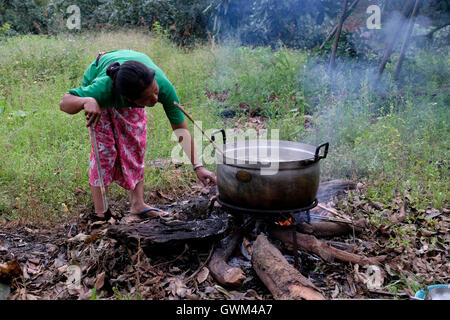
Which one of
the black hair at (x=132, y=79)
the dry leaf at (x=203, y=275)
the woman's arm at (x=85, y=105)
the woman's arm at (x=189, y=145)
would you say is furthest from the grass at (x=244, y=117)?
the black hair at (x=132, y=79)

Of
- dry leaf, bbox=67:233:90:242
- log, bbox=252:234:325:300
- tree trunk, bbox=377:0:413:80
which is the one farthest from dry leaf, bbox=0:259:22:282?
tree trunk, bbox=377:0:413:80

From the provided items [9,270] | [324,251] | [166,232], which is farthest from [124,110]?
[324,251]

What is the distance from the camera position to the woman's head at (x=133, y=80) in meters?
2.49

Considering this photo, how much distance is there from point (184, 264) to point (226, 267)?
1.22 ft

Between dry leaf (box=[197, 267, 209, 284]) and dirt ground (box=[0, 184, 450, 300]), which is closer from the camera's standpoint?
dirt ground (box=[0, 184, 450, 300])

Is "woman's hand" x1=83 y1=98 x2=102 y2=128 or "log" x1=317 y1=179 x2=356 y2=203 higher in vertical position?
"woman's hand" x1=83 y1=98 x2=102 y2=128

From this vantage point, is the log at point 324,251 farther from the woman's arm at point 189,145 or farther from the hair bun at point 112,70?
the hair bun at point 112,70

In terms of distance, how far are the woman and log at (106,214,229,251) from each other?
439mm

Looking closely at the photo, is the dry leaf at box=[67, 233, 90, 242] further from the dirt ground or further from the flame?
the flame

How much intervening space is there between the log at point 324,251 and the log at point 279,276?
0.28 m

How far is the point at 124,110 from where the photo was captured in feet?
10.3

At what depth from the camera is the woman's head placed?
8.17 ft

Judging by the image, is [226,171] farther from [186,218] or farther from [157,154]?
[157,154]
